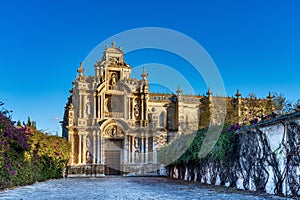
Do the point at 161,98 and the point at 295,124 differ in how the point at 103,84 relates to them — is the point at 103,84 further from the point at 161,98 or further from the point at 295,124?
the point at 295,124

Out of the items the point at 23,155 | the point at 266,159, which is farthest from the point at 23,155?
the point at 266,159

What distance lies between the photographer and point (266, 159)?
10133mm

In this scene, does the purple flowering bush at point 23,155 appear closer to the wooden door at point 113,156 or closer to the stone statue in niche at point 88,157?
the stone statue in niche at point 88,157

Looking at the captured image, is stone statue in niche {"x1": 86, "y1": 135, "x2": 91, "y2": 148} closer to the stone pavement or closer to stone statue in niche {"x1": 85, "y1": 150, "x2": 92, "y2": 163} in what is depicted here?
stone statue in niche {"x1": 85, "y1": 150, "x2": 92, "y2": 163}

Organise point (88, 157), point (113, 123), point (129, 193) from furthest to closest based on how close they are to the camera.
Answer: point (113, 123) < point (88, 157) < point (129, 193)

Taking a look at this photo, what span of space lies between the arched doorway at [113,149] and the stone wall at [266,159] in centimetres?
1745

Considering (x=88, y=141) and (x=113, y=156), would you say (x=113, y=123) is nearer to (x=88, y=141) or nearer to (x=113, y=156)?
(x=88, y=141)

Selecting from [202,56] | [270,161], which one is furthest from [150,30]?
[270,161]

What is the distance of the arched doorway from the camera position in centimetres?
3059

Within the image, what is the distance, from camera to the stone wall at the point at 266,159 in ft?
28.9

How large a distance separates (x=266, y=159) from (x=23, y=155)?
866 centimetres

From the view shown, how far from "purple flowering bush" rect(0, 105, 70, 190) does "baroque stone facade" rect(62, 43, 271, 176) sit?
7536 millimetres

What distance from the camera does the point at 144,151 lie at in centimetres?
3100

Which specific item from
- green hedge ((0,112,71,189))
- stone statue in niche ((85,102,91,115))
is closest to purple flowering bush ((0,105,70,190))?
green hedge ((0,112,71,189))
